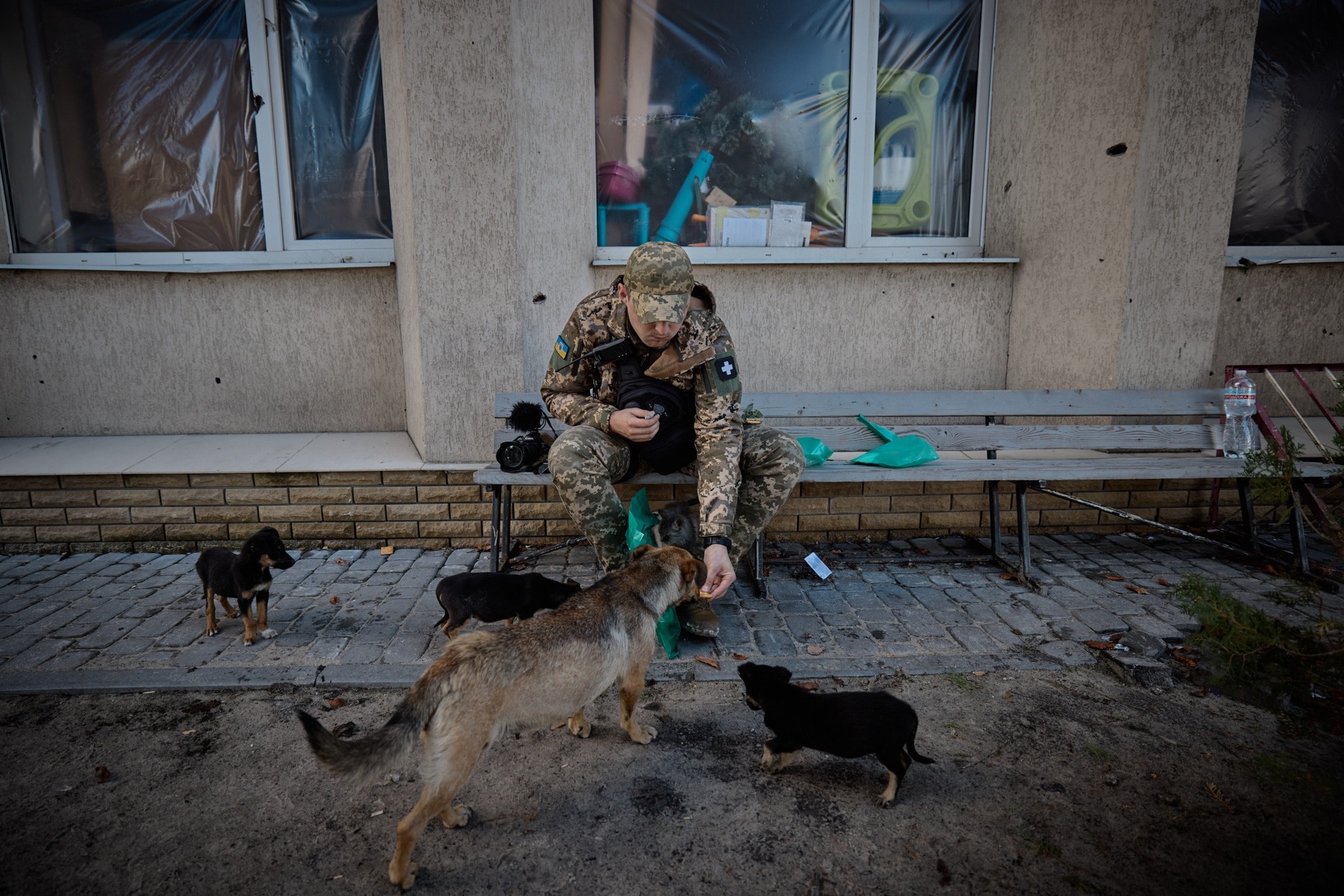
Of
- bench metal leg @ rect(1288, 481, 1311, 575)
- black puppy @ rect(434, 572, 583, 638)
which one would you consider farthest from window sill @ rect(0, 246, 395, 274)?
bench metal leg @ rect(1288, 481, 1311, 575)

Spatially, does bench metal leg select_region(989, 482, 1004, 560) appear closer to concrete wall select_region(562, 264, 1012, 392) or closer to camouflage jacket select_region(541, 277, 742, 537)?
concrete wall select_region(562, 264, 1012, 392)

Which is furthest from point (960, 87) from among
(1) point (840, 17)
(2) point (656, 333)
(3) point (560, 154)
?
(2) point (656, 333)

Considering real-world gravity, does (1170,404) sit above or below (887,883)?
above

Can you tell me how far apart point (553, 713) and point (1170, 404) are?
4883 millimetres

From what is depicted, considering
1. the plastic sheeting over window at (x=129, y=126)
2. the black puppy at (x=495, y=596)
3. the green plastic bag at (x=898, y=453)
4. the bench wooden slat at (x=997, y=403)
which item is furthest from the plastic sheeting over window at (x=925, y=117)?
the plastic sheeting over window at (x=129, y=126)

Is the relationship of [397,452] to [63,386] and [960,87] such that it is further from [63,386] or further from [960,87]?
[960,87]

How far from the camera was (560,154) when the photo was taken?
5.17 meters

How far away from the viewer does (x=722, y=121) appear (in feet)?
19.2

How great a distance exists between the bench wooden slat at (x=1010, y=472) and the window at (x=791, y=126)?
2.01 metres

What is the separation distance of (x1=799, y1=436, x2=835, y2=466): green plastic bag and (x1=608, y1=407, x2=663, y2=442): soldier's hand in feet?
3.84

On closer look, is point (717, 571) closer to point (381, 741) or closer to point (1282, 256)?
point (381, 741)

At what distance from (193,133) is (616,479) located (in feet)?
15.8

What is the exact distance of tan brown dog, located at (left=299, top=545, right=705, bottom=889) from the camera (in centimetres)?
211

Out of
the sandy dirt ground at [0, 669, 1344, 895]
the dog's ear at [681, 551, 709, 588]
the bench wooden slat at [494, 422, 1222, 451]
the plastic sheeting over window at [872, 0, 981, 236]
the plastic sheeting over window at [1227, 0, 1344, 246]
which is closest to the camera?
the sandy dirt ground at [0, 669, 1344, 895]
